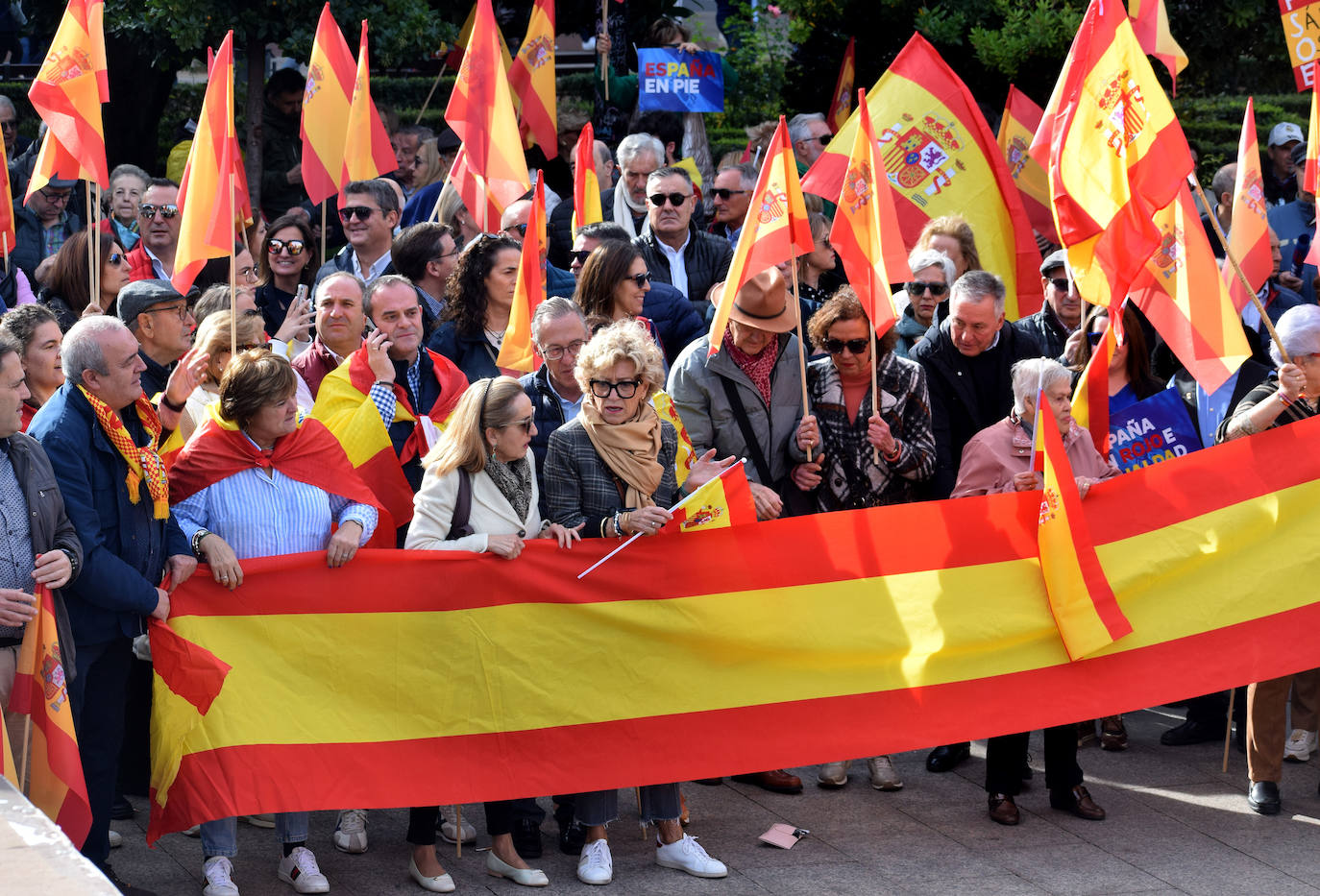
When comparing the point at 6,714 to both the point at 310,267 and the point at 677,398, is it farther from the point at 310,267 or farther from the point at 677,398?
the point at 310,267

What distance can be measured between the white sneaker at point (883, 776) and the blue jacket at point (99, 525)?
9.63ft

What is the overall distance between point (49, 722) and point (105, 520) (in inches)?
26.5

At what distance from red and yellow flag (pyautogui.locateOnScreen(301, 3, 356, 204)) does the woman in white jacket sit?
3.97 metres

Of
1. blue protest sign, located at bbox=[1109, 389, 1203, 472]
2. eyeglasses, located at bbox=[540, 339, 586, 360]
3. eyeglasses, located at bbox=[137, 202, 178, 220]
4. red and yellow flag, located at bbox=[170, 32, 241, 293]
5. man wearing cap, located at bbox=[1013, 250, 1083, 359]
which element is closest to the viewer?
eyeglasses, located at bbox=[540, 339, 586, 360]

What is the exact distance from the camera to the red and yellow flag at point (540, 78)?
11.3 m

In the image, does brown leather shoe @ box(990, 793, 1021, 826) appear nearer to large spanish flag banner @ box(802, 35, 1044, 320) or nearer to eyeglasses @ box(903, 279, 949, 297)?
eyeglasses @ box(903, 279, 949, 297)

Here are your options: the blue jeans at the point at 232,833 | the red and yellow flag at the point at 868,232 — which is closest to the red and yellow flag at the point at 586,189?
the red and yellow flag at the point at 868,232

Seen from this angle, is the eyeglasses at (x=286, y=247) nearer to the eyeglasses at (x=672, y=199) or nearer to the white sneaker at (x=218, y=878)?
the eyeglasses at (x=672, y=199)

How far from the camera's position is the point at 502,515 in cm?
598

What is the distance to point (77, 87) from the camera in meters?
7.94

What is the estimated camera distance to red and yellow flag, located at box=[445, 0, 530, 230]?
9.24 meters

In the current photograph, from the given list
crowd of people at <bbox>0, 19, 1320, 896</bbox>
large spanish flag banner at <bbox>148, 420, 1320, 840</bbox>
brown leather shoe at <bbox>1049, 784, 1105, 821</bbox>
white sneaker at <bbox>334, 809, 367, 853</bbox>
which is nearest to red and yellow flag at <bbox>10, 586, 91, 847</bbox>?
crowd of people at <bbox>0, 19, 1320, 896</bbox>

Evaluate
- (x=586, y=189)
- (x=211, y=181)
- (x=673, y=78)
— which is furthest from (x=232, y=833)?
(x=673, y=78)

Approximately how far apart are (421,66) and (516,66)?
694 centimetres
